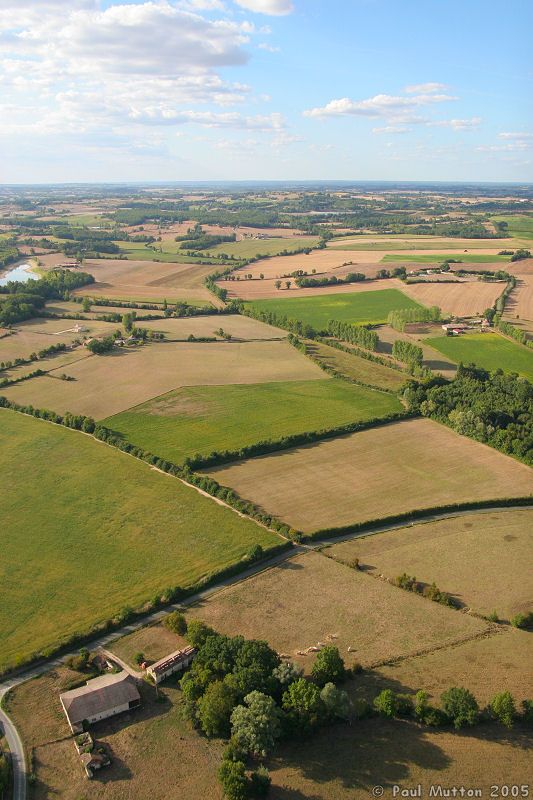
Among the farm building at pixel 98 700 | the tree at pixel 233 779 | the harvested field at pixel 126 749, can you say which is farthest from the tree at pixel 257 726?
the farm building at pixel 98 700

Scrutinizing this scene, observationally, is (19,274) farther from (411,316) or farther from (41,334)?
(411,316)

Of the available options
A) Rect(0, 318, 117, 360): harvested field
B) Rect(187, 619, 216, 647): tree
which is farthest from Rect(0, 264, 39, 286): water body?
Rect(187, 619, 216, 647): tree

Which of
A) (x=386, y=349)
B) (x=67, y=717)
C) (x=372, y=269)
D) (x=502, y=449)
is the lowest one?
(x=67, y=717)

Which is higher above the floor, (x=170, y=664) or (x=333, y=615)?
(x=333, y=615)

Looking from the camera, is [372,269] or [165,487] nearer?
[165,487]

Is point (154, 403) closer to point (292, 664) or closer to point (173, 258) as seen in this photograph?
point (292, 664)

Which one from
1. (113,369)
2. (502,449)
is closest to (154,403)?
(113,369)

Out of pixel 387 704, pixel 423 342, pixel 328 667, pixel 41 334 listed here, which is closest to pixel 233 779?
pixel 328 667

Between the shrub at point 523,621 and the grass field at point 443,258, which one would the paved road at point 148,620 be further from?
the grass field at point 443,258
